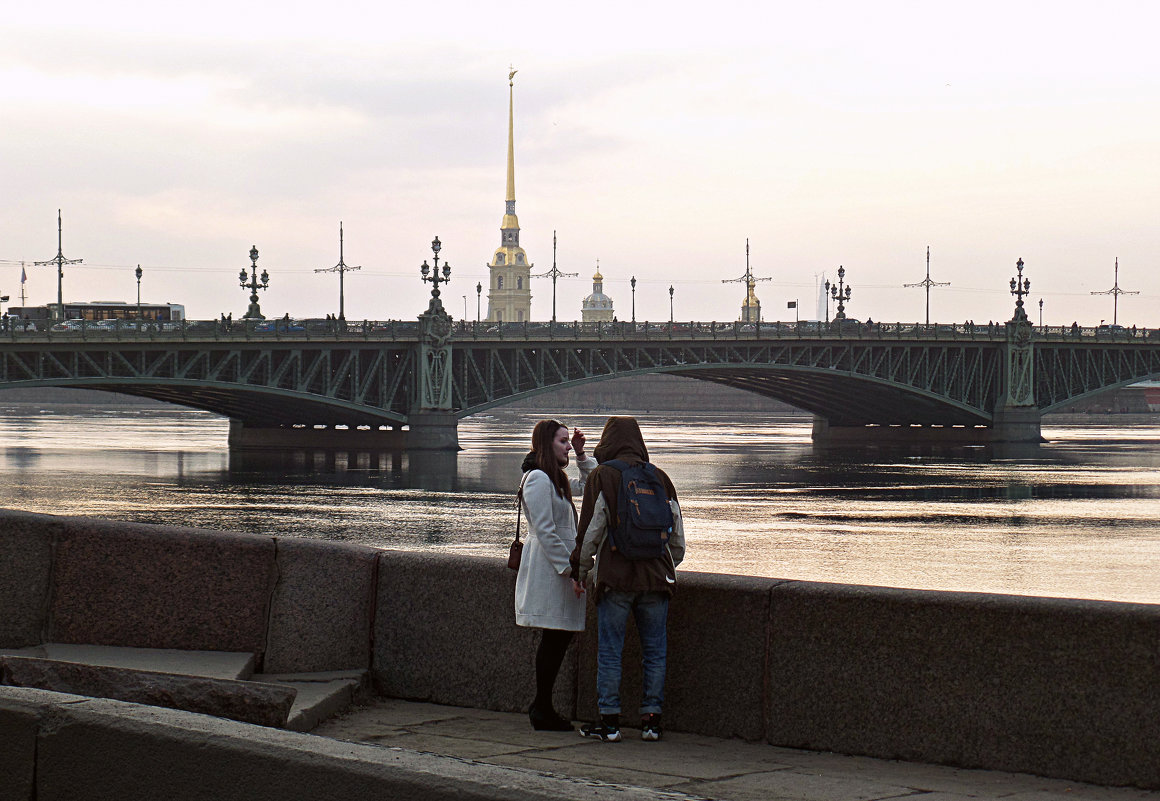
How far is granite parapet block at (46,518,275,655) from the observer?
830cm

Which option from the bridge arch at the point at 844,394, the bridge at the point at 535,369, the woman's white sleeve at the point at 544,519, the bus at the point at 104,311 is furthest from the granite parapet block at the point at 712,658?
the bus at the point at 104,311

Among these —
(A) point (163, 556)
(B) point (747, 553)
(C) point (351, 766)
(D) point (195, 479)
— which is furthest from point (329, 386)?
(C) point (351, 766)

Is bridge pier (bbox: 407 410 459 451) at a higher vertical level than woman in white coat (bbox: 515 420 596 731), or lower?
lower

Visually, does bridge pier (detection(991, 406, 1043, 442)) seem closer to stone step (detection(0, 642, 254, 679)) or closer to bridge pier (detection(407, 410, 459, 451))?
bridge pier (detection(407, 410, 459, 451))

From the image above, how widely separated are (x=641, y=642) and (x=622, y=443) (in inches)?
38.4

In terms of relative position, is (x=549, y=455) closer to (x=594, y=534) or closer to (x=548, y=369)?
(x=594, y=534)

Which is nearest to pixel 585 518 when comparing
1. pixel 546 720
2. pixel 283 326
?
pixel 546 720

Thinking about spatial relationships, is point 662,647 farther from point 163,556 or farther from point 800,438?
point 800,438

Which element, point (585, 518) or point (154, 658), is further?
point (154, 658)

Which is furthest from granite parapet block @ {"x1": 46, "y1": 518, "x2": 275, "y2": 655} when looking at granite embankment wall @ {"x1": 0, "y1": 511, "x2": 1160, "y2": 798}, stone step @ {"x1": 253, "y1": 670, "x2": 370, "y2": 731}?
stone step @ {"x1": 253, "y1": 670, "x2": 370, "y2": 731}

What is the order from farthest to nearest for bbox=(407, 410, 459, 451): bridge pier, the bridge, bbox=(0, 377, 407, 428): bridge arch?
bbox=(407, 410, 459, 451): bridge pier → the bridge → bbox=(0, 377, 407, 428): bridge arch

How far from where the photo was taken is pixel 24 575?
27.8 ft

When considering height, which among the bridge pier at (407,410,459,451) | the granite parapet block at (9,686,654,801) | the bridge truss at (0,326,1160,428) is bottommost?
the bridge pier at (407,410,459,451)

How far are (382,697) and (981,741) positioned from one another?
324cm
